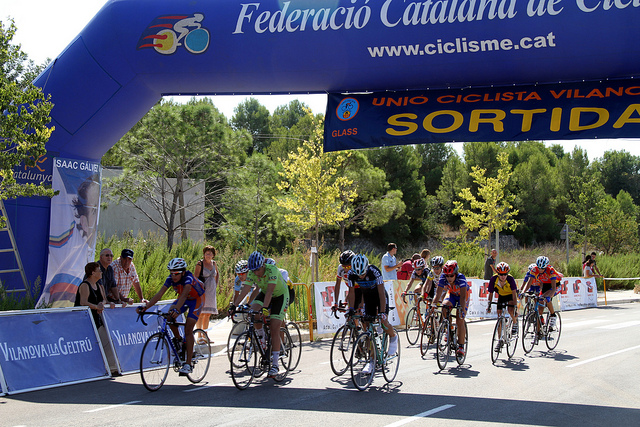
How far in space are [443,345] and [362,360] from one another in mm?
2236

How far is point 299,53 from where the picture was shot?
384 inches

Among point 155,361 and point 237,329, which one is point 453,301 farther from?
point 155,361

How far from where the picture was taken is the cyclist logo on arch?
32.8 feet

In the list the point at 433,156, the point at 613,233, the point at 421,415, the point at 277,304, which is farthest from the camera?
the point at 433,156

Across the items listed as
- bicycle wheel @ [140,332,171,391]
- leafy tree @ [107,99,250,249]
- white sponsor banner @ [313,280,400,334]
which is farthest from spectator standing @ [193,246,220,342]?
leafy tree @ [107,99,250,249]

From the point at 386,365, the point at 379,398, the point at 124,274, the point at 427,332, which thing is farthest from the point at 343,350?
the point at 124,274

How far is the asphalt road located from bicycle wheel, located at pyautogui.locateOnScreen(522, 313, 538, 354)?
0.62m

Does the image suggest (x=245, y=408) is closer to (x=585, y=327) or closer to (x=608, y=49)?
(x=608, y=49)

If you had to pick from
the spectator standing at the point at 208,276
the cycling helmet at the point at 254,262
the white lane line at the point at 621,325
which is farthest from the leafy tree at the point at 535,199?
the cycling helmet at the point at 254,262

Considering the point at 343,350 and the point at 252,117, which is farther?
the point at 252,117

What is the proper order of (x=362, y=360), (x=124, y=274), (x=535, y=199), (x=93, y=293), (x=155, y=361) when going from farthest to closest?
(x=535, y=199) < (x=124, y=274) < (x=93, y=293) < (x=362, y=360) < (x=155, y=361)

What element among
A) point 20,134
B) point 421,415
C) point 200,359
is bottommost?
point 421,415

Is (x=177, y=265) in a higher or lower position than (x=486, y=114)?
lower

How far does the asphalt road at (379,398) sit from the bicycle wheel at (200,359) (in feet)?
0.53
